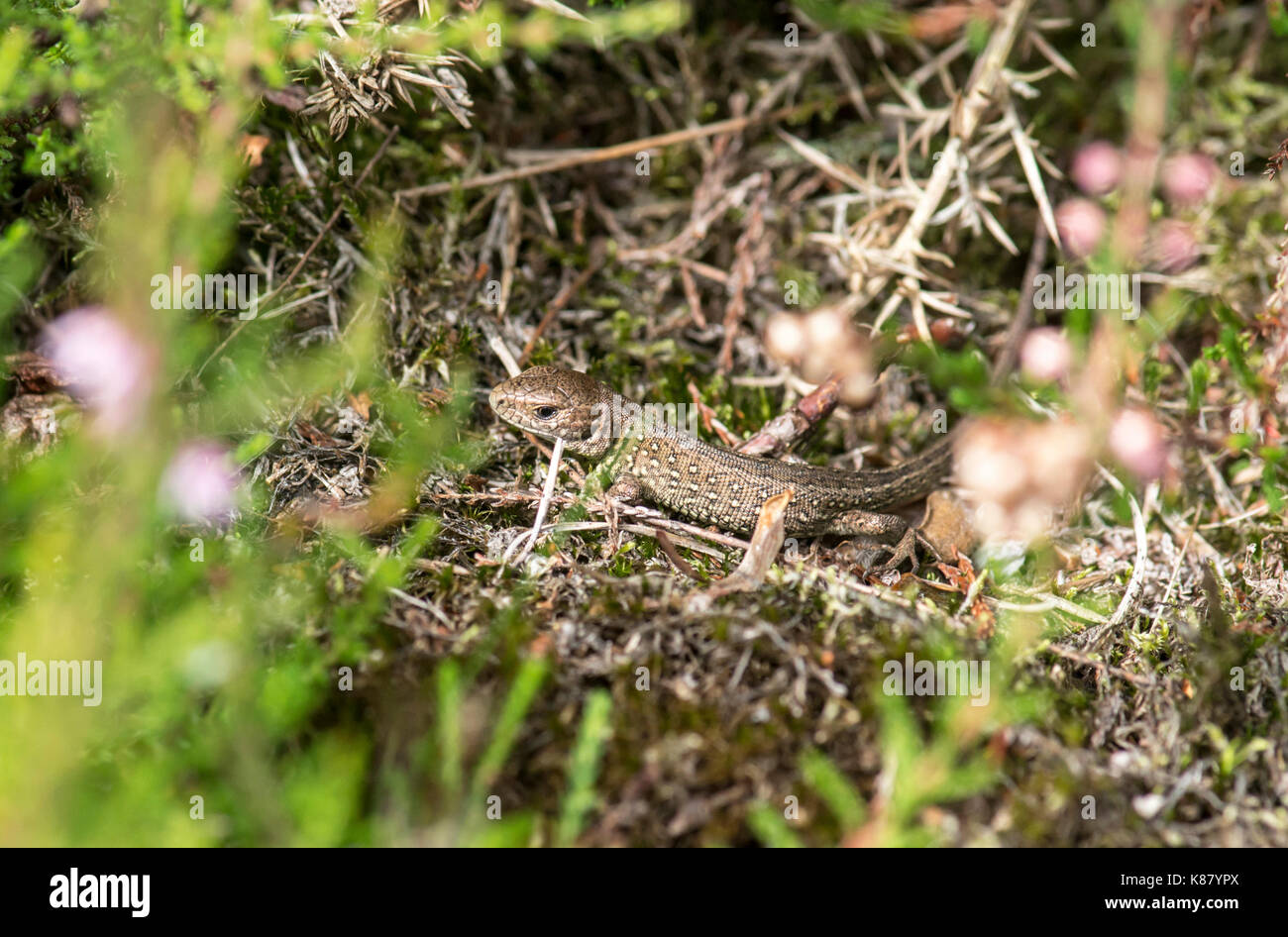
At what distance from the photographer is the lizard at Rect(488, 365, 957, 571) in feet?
15.5

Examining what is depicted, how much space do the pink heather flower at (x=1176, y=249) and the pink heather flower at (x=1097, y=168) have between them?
47cm

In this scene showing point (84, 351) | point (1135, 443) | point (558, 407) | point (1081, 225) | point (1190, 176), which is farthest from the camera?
point (1190, 176)

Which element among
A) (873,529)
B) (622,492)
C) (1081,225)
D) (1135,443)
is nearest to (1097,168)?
(1081,225)

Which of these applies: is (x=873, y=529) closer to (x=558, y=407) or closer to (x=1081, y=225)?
(x=558, y=407)

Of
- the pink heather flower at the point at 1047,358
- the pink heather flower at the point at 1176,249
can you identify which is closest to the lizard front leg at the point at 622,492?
the pink heather flower at the point at 1047,358

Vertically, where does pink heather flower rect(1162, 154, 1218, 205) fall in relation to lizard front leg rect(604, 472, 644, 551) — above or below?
above

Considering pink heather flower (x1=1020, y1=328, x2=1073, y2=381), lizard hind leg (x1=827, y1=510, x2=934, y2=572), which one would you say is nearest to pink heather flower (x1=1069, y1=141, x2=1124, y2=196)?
pink heather flower (x1=1020, y1=328, x2=1073, y2=381)

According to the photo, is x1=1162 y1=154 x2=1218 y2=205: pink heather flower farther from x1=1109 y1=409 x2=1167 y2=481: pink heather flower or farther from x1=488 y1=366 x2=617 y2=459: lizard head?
x1=488 y1=366 x2=617 y2=459: lizard head

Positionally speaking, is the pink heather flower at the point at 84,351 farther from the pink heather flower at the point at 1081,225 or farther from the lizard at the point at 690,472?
the pink heather flower at the point at 1081,225

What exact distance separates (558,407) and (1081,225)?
339cm

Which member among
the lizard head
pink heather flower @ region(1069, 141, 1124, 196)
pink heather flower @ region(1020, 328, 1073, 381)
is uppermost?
pink heather flower @ region(1069, 141, 1124, 196)

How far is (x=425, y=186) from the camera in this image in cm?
529

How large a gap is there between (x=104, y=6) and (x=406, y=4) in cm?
135

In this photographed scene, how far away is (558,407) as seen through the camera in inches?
186
